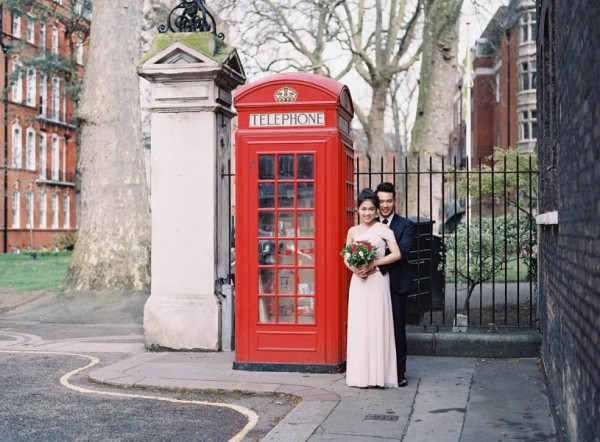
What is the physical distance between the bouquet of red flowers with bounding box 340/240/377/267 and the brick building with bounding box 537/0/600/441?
1.68 m

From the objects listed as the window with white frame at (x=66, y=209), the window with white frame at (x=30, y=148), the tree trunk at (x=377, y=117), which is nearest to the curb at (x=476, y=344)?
the tree trunk at (x=377, y=117)

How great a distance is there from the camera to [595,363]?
350cm

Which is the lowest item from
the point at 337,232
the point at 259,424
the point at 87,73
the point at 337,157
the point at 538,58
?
the point at 259,424

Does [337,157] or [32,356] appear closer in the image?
[337,157]

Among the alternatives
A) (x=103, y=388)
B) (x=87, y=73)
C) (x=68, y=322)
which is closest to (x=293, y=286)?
(x=103, y=388)

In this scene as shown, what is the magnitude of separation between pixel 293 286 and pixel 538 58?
11.7ft

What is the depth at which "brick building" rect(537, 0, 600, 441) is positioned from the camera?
3.50 metres

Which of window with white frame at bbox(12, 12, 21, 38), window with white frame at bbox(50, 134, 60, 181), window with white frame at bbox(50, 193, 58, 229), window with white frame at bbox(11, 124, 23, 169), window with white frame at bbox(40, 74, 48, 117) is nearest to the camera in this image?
window with white frame at bbox(11, 124, 23, 169)

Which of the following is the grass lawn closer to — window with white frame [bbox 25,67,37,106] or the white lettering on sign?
the white lettering on sign

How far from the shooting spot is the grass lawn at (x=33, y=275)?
20625mm

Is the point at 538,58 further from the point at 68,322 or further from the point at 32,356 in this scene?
the point at 68,322

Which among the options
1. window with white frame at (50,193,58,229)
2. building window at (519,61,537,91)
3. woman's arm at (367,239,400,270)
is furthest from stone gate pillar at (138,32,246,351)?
window with white frame at (50,193,58,229)

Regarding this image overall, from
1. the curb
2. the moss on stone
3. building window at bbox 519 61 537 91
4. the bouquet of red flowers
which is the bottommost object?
the curb

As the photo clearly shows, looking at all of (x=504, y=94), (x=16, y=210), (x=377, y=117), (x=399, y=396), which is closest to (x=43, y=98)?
(x=16, y=210)
